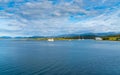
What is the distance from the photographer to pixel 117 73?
2911 centimetres

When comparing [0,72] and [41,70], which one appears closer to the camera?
[0,72]

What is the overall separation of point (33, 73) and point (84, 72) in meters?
7.98

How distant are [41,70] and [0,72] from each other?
6.38 m

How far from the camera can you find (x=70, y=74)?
28078 mm

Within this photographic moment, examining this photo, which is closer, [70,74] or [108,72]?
[70,74]

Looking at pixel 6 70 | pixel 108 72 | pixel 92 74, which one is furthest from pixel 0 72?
pixel 108 72

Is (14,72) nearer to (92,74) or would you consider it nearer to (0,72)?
(0,72)

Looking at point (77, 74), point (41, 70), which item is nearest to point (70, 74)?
point (77, 74)

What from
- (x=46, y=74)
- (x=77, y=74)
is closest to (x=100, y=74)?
(x=77, y=74)

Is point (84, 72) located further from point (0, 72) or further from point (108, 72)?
point (0, 72)

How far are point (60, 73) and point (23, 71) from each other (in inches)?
233

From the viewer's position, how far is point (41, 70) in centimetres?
3055

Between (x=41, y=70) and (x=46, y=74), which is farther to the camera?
(x=41, y=70)

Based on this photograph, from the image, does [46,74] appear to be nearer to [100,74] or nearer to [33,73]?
[33,73]
